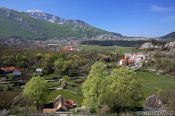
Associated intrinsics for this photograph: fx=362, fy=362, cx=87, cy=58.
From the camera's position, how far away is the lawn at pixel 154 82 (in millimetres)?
85481

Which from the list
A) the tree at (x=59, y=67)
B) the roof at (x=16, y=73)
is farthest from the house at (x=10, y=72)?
the tree at (x=59, y=67)

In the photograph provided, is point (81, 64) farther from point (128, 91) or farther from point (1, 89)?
point (128, 91)

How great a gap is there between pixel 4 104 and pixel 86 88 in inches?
542

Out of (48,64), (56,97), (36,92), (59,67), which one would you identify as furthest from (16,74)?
(36,92)

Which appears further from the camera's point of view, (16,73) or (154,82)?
(16,73)

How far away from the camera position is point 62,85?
8869cm

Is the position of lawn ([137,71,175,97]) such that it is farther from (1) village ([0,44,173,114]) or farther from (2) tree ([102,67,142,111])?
(2) tree ([102,67,142,111])

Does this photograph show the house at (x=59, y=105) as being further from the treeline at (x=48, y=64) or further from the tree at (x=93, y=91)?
the treeline at (x=48, y=64)

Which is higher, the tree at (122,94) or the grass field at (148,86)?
the tree at (122,94)

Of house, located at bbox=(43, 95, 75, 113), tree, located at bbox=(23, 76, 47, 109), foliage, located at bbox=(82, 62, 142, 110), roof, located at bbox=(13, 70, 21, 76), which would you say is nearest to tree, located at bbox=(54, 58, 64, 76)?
roof, located at bbox=(13, 70, 21, 76)

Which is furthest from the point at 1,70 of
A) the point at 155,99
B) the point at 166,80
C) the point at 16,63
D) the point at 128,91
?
the point at 128,91

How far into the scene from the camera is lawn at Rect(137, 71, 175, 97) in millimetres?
85481

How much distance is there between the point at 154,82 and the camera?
96.9 meters

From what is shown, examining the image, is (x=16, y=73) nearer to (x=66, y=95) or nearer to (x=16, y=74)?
(x=16, y=74)
